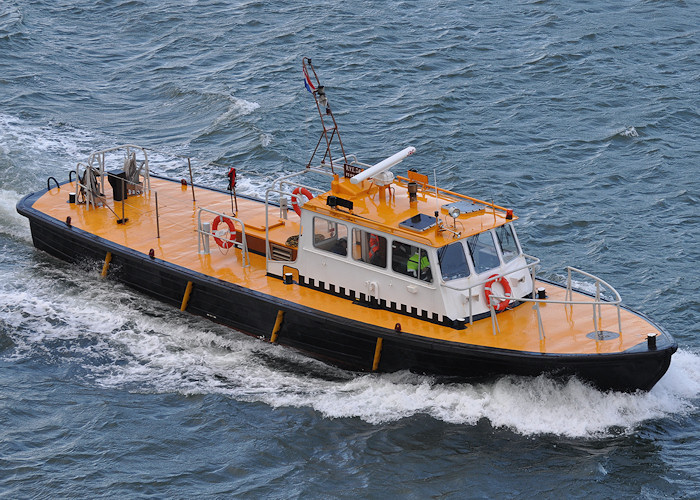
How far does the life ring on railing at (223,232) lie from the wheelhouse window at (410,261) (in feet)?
12.3

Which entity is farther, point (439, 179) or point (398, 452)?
point (439, 179)

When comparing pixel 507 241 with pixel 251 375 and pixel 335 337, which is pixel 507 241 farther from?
pixel 251 375

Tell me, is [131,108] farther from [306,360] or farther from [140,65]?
[306,360]

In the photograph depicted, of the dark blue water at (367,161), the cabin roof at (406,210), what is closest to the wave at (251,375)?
the dark blue water at (367,161)

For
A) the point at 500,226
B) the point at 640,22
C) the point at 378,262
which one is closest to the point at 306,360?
the point at 378,262

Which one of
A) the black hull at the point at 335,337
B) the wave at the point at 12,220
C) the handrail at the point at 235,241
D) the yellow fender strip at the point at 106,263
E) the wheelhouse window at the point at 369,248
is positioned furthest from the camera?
the wave at the point at 12,220

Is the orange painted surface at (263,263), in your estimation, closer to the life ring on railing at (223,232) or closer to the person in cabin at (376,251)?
the life ring on railing at (223,232)

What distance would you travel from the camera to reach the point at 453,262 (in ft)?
53.4

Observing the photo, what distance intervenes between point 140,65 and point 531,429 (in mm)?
21266

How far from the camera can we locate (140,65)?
106 ft

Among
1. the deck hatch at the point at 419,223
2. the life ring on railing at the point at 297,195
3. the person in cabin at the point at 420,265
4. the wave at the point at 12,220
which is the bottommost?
the wave at the point at 12,220

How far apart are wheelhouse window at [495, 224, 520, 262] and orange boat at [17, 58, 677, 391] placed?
25mm

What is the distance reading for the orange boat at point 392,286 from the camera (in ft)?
51.2

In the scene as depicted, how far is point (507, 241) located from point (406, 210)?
5.79ft
